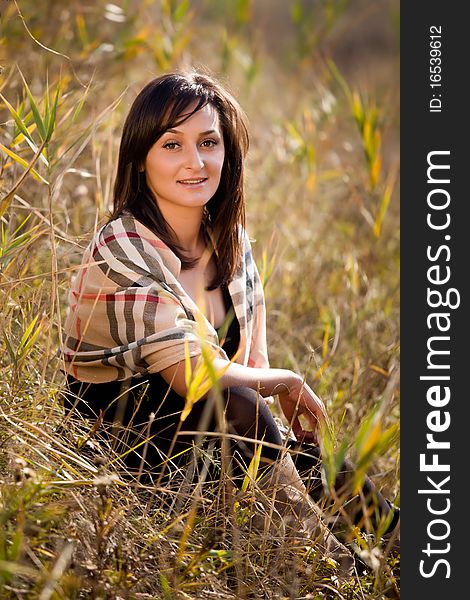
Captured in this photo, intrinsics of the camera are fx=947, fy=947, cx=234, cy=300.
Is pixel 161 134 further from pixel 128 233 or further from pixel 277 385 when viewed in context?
pixel 277 385

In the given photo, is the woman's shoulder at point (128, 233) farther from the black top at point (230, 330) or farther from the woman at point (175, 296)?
the black top at point (230, 330)

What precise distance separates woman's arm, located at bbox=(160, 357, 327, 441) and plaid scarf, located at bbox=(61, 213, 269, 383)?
0.11 ft

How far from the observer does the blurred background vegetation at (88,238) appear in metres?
1.44

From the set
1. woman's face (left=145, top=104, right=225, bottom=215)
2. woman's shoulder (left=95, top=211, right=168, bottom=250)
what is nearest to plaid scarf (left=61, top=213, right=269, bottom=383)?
woman's shoulder (left=95, top=211, right=168, bottom=250)

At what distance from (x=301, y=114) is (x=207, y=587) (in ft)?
10.9

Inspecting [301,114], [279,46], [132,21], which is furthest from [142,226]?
[279,46]

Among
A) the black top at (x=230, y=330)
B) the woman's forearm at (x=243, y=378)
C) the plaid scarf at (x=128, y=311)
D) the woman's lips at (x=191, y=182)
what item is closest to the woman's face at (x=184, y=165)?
the woman's lips at (x=191, y=182)

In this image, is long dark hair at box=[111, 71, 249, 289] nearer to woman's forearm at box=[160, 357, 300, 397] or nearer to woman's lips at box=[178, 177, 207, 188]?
woman's lips at box=[178, 177, 207, 188]

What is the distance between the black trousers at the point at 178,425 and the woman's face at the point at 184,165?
1.34 ft

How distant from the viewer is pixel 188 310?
187cm

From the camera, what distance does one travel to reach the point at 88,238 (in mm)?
2211

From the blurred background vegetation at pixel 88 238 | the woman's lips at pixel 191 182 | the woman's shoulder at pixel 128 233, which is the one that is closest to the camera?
the blurred background vegetation at pixel 88 238

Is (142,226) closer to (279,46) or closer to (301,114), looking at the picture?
(301,114)

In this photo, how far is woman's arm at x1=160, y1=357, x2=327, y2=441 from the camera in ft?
→ 5.81
